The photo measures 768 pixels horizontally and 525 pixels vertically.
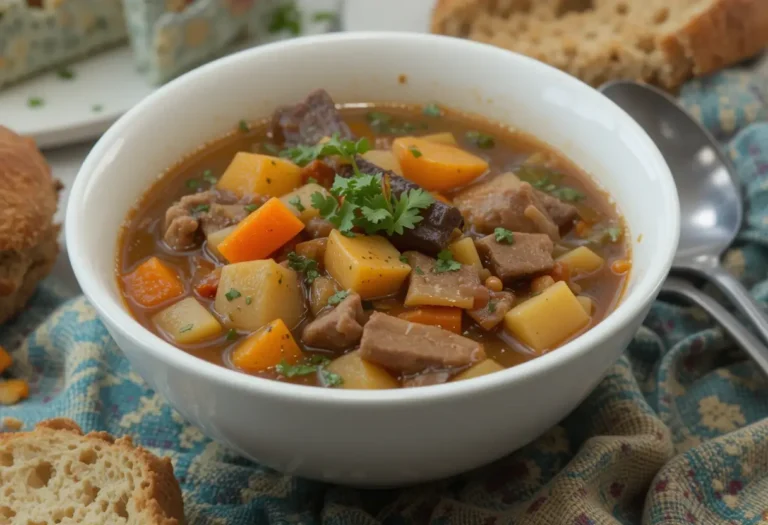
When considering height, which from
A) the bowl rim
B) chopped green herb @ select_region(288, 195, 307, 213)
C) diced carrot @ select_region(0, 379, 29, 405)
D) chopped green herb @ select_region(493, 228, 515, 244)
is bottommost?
diced carrot @ select_region(0, 379, 29, 405)

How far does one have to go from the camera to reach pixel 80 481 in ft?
9.34

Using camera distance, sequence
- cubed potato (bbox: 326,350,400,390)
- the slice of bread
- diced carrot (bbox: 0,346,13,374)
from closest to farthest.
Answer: cubed potato (bbox: 326,350,400,390) → diced carrot (bbox: 0,346,13,374) → the slice of bread

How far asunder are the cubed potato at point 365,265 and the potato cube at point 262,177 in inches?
16.9

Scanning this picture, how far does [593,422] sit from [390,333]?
37.1 inches

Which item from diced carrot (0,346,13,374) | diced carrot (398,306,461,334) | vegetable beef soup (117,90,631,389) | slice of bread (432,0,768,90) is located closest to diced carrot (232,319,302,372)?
vegetable beef soup (117,90,631,389)

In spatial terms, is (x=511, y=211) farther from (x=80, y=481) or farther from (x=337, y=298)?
(x=80, y=481)

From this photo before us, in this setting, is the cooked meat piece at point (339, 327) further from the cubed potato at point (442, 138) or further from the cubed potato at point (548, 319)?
the cubed potato at point (442, 138)

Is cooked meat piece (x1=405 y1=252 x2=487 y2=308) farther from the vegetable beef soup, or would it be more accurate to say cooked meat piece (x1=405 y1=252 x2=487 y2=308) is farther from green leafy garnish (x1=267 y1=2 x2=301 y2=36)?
green leafy garnish (x1=267 y1=2 x2=301 y2=36)

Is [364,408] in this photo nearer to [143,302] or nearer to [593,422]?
[143,302]

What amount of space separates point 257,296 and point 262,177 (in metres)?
0.62

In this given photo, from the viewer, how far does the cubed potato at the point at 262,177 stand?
3.33 meters

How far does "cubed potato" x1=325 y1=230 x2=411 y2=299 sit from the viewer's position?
9.44 feet

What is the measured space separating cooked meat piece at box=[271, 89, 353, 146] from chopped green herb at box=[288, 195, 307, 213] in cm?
44

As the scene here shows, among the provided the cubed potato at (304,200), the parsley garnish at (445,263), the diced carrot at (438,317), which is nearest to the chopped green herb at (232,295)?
the cubed potato at (304,200)
